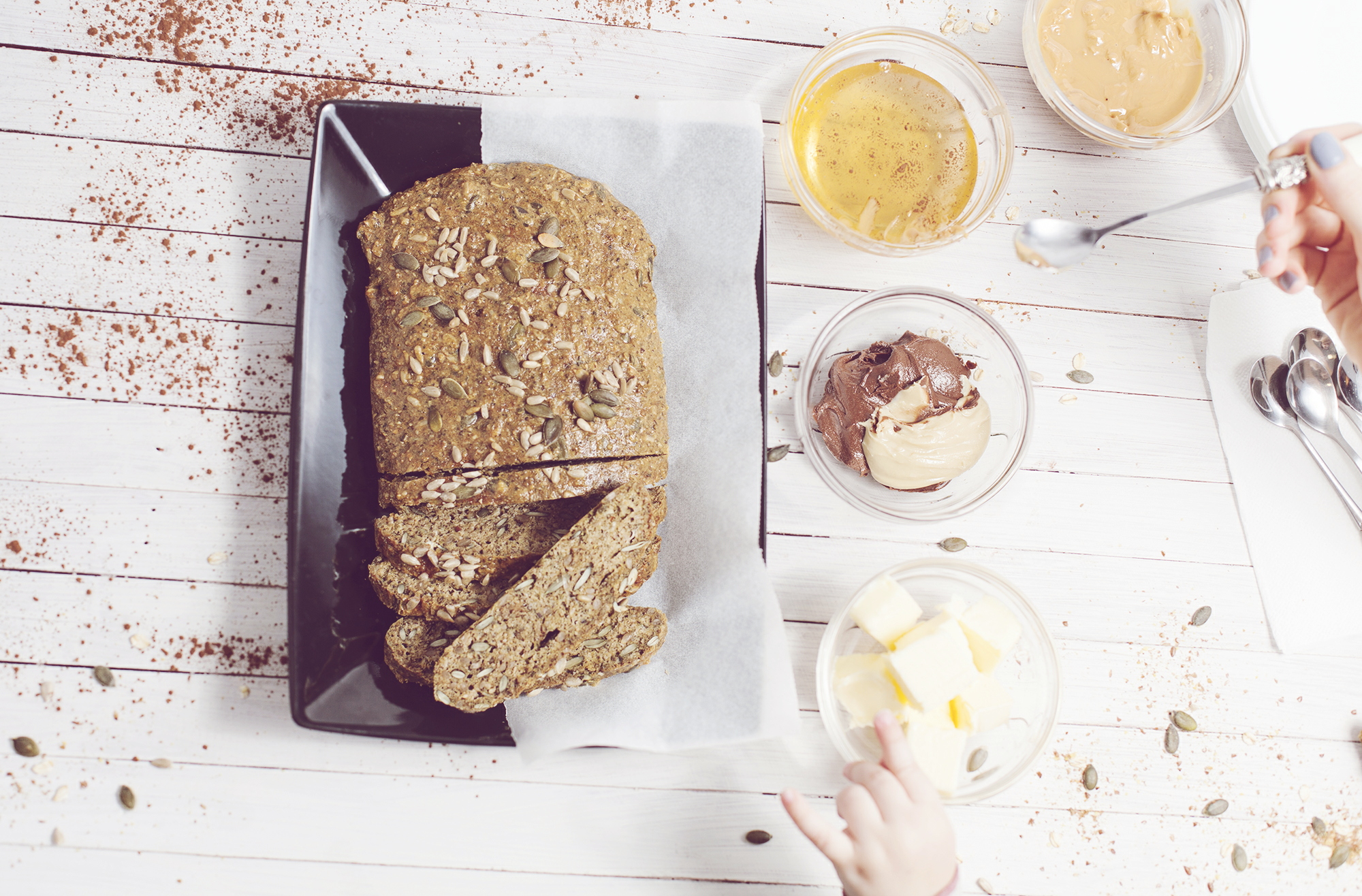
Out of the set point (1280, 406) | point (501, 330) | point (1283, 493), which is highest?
point (501, 330)

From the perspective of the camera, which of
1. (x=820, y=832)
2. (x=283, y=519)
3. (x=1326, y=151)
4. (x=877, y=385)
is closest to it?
(x=1326, y=151)

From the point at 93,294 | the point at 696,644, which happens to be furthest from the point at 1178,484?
the point at 93,294

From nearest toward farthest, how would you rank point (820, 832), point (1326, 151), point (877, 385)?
1. point (1326, 151)
2. point (820, 832)
3. point (877, 385)

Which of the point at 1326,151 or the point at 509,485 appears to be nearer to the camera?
the point at 1326,151

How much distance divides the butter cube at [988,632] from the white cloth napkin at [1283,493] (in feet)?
3.28

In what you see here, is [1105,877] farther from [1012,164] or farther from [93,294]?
[93,294]

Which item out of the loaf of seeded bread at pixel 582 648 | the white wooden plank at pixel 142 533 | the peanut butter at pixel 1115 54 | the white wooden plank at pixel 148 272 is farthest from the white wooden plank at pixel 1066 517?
the white wooden plank at pixel 148 272

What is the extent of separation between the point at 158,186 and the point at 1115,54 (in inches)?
118

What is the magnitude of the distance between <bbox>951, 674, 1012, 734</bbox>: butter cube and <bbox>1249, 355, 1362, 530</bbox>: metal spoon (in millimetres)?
1304

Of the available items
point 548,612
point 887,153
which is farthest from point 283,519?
point 887,153

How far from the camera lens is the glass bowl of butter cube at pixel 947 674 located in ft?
7.26

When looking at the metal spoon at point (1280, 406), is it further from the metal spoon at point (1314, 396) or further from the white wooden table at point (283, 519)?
the white wooden table at point (283, 519)

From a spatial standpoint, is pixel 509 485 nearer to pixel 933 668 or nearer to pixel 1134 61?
pixel 933 668

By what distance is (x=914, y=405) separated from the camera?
2258mm
